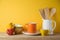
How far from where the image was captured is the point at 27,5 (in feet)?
5.09

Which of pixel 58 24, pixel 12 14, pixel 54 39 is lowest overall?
pixel 54 39

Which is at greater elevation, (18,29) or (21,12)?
(21,12)

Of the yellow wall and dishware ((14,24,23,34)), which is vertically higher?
the yellow wall

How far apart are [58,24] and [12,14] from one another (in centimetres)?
53

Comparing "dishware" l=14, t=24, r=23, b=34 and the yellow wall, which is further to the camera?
the yellow wall

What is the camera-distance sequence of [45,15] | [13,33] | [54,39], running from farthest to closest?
1. [45,15]
2. [13,33]
3. [54,39]

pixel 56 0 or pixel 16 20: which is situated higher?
pixel 56 0

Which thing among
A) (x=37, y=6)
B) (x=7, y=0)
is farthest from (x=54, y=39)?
(x=7, y=0)

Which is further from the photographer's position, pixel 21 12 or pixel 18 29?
pixel 21 12

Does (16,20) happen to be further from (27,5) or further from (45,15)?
(45,15)

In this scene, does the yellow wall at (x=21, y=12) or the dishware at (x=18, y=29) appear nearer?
the dishware at (x=18, y=29)

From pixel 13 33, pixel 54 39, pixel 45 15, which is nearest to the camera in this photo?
pixel 54 39

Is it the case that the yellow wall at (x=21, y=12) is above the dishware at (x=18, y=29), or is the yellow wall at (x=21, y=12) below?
above

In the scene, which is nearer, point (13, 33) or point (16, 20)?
point (13, 33)
